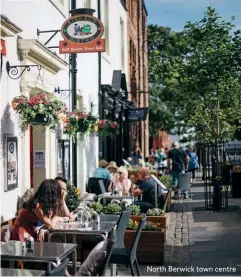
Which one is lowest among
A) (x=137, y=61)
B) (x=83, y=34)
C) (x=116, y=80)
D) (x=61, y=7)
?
(x=83, y=34)

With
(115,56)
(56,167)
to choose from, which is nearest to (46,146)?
(56,167)

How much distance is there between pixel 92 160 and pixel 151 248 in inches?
350

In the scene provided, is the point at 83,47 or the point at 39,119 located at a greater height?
the point at 83,47


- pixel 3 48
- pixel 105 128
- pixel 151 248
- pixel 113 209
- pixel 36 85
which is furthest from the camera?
pixel 105 128

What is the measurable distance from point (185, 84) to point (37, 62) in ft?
32.4

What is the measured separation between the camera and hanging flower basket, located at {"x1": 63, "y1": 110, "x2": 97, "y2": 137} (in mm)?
11219

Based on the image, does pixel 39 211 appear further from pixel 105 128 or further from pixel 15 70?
pixel 105 128

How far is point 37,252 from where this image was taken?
18.5ft

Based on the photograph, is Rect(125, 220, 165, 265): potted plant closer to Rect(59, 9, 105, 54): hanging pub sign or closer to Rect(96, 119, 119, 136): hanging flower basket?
Rect(59, 9, 105, 54): hanging pub sign

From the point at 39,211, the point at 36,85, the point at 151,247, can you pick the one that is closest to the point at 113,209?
the point at 151,247

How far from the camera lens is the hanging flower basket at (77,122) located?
1122cm

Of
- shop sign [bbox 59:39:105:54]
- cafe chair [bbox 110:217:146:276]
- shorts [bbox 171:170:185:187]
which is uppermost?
shop sign [bbox 59:39:105:54]

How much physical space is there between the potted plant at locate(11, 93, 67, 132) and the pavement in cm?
265

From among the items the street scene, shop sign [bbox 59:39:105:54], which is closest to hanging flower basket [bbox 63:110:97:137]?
the street scene
